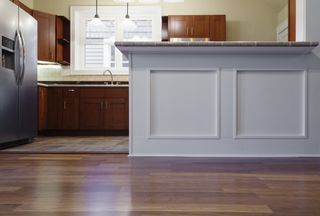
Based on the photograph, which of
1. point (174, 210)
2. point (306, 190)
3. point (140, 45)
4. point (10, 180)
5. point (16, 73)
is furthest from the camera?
point (16, 73)

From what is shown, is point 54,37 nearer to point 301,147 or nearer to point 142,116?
point 142,116

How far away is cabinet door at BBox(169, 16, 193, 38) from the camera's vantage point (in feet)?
21.2

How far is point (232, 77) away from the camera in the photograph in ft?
10.5

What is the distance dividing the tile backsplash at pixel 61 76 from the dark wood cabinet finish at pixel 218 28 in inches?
65.6

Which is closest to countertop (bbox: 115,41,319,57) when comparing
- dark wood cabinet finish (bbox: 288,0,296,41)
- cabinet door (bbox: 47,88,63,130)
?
dark wood cabinet finish (bbox: 288,0,296,41)

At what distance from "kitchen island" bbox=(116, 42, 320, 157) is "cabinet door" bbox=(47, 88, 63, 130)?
3122 millimetres

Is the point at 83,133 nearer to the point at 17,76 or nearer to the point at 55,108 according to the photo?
the point at 55,108

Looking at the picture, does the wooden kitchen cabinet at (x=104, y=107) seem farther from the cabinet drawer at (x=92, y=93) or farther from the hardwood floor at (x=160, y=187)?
the hardwood floor at (x=160, y=187)

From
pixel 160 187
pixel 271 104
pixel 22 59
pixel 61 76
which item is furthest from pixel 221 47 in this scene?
pixel 61 76

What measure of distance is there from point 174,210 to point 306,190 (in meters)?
0.75

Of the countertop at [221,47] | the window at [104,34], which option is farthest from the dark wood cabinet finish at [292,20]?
the window at [104,34]

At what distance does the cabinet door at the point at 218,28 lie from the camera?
643cm

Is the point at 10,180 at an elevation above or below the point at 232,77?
below

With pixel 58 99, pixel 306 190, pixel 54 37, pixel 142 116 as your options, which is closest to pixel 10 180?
pixel 142 116
